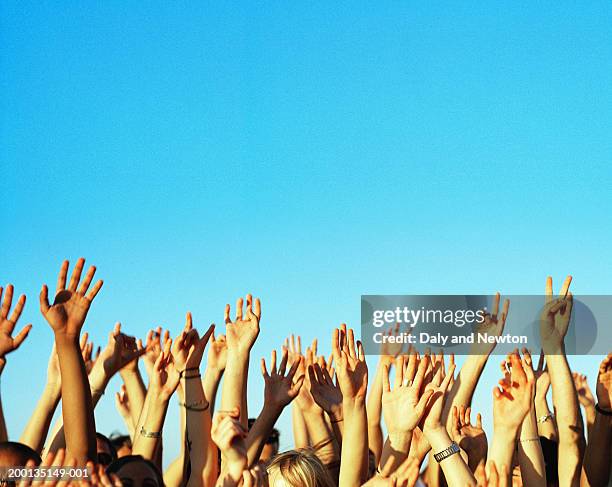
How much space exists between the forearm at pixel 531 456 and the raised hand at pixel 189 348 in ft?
7.49

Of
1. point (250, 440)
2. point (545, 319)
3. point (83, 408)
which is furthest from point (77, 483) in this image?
point (545, 319)

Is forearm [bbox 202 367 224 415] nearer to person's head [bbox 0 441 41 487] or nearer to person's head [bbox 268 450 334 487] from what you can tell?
person's head [bbox 0 441 41 487]

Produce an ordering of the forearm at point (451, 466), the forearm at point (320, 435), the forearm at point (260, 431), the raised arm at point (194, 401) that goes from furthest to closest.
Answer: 1. the forearm at point (320, 435)
2. the raised arm at point (194, 401)
3. the forearm at point (260, 431)
4. the forearm at point (451, 466)

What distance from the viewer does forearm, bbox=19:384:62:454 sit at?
6.16m

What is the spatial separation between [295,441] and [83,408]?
3702mm

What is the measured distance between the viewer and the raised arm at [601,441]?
621cm

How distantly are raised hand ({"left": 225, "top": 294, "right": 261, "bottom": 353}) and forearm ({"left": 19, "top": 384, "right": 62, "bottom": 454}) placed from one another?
1311mm

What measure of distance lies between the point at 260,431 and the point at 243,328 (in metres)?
1.19

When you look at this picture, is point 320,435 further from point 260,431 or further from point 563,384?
point 563,384

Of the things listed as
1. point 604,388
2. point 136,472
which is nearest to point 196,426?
point 136,472

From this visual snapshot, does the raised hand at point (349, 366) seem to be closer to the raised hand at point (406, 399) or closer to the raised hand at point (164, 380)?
→ the raised hand at point (406, 399)

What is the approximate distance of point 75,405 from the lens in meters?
4.64

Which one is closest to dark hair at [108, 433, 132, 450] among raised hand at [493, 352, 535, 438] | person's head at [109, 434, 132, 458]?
person's head at [109, 434, 132, 458]

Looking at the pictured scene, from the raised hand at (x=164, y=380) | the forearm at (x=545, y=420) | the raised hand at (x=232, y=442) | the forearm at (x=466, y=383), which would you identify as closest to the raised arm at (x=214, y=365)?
the raised hand at (x=164, y=380)
